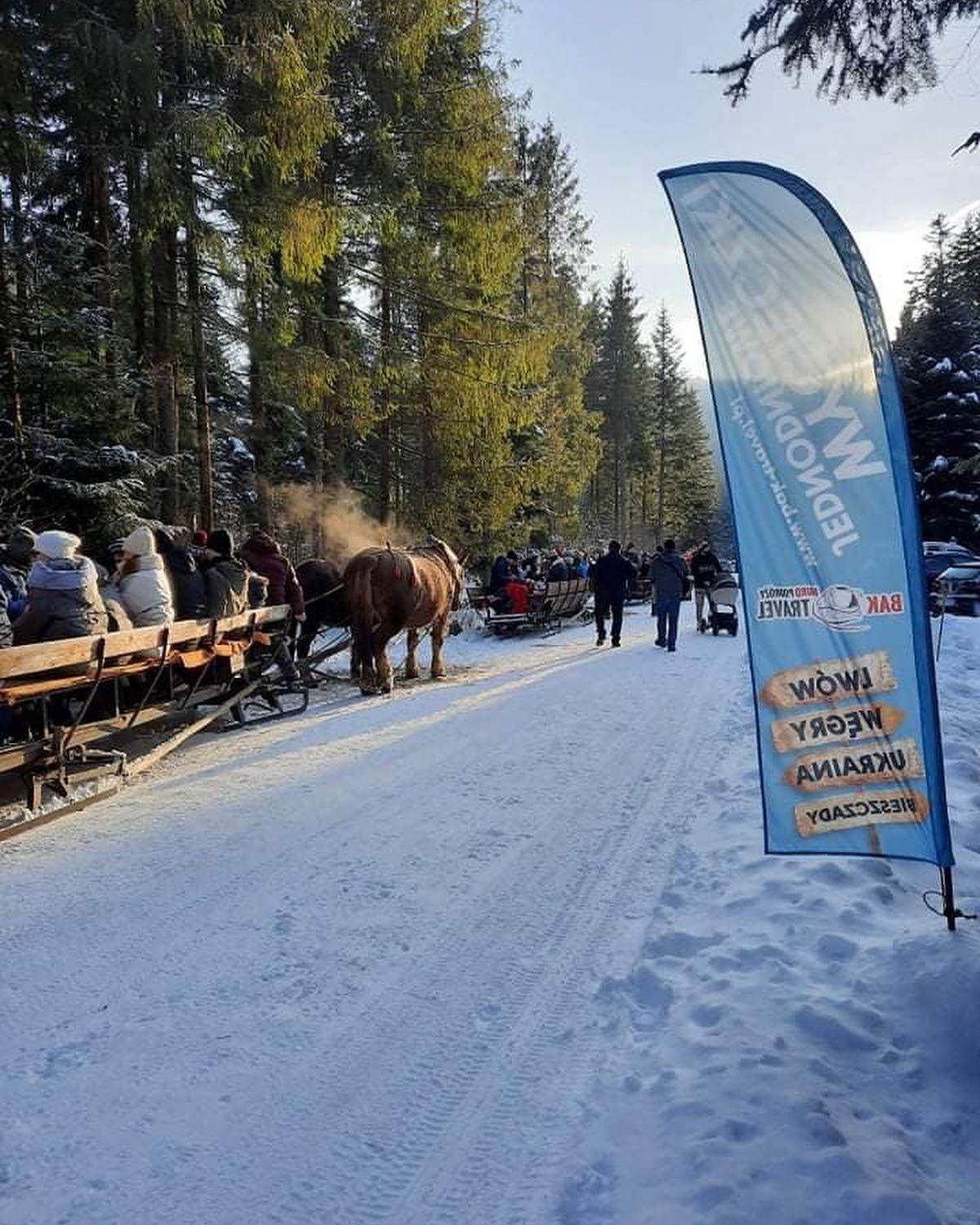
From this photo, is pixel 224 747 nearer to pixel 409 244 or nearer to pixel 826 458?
pixel 826 458

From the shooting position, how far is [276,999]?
3.56 meters

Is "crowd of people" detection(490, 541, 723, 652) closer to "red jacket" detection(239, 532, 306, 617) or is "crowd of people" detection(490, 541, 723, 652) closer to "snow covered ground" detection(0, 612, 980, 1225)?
"red jacket" detection(239, 532, 306, 617)

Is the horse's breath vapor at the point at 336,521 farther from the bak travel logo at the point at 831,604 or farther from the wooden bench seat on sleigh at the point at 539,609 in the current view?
the bak travel logo at the point at 831,604

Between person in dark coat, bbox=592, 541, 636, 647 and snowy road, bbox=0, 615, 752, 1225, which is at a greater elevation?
person in dark coat, bbox=592, 541, 636, 647

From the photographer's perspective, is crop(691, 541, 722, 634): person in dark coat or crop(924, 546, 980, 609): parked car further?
crop(924, 546, 980, 609): parked car

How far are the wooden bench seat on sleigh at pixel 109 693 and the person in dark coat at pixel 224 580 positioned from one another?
0.17m

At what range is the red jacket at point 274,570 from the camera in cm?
1011

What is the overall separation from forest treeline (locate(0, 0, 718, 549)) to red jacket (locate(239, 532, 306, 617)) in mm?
2112

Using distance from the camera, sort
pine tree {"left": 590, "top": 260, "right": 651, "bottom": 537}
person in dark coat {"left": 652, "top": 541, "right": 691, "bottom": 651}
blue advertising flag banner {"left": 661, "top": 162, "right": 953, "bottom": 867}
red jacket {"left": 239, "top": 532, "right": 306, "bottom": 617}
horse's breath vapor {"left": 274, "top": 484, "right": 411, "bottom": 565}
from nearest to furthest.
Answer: blue advertising flag banner {"left": 661, "top": 162, "right": 953, "bottom": 867} < red jacket {"left": 239, "top": 532, "right": 306, "bottom": 617} < person in dark coat {"left": 652, "top": 541, "right": 691, "bottom": 651} < horse's breath vapor {"left": 274, "top": 484, "right": 411, "bottom": 565} < pine tree {"left": 590, "top": 260, "right": 651, "bottom": 537}

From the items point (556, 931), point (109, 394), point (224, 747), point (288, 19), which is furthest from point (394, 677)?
point (288, 19)

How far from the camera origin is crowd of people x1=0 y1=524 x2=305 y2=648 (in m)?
5.91

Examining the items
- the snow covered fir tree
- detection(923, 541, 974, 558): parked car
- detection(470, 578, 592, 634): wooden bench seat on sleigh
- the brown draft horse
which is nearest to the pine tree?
the snow covered fir tree

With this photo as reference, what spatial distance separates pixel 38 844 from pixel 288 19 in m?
12.4

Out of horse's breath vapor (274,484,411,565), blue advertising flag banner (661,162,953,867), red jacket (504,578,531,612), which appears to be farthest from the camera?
horse's breath vapor (274,484,411,565)
